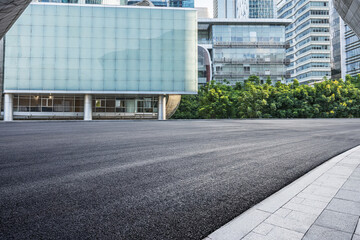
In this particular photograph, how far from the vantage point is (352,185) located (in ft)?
12.0

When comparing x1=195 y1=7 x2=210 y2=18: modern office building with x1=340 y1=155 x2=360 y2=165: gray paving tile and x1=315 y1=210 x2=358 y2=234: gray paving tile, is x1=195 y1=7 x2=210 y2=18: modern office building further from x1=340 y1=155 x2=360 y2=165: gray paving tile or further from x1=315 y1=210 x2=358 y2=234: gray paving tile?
x1=315 y1=210 x2=358 y2=234: gray paving tile

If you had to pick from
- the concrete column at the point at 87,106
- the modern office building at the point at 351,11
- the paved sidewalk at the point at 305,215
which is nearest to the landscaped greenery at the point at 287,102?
the concrete column at the point at 87,106

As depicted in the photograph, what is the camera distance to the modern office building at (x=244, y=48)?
77375mm

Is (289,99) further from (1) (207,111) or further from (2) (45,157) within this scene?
(2) (45,157)

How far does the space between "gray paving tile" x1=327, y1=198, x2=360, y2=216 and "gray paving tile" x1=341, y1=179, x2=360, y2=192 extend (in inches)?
24.0

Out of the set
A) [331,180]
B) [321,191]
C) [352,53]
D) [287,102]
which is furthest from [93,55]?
[352,53]

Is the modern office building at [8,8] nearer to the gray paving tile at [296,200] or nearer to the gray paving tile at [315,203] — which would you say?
the gray paving tile at [296,200]

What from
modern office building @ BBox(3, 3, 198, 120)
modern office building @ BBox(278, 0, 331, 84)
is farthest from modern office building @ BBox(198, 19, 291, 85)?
modern office building @ BBox(3, 3, 198, 120)

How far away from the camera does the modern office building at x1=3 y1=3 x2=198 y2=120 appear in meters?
40.9

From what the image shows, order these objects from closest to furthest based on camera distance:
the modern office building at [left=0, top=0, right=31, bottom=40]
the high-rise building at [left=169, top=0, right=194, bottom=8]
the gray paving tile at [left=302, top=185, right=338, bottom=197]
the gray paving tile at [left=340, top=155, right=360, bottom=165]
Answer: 1. the gray paving tile at [left=302, top=185, right=338, bottom=197]
2. the gray paving tile at [left=340, top=155, right=360, bottom=165]
3. the modern office building at [left=0, top=0, right=31, bottom=40]
4. the high-rise building at [left=169, top=0, right=194, bottom=8]

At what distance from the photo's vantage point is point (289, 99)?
41750 millimetres

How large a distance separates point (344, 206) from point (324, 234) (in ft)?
2.87

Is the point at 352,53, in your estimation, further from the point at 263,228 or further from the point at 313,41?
the point at 263,228

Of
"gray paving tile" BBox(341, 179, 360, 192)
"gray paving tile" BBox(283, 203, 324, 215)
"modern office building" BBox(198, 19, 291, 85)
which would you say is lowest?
"gray paving tile" BBox(283, 203, 324, 215)
